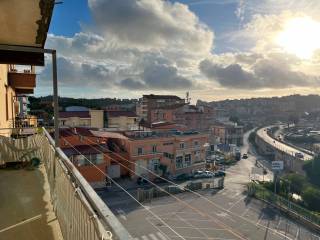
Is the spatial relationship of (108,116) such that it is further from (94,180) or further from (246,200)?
(246,200)

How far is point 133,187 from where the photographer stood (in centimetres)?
2434

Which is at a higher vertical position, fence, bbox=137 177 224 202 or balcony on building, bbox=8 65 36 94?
balcony on building, bbox=8 65 36 94

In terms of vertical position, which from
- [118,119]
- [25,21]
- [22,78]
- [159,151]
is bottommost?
[159,151]

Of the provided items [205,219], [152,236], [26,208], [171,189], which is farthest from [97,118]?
[26,208]

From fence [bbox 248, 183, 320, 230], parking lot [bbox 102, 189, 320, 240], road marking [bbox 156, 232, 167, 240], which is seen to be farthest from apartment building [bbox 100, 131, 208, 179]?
road marking [bbox 156, 232, 167, 240]

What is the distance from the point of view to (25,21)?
2531mm

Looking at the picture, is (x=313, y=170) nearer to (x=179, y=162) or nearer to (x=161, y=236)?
(x=179, y=162)

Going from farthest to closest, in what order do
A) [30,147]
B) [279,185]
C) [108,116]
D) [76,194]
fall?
[108,116], [279,185], [30,147], [76,194]

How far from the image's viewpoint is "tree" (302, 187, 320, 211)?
26.7m

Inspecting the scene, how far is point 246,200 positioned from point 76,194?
2436 cm

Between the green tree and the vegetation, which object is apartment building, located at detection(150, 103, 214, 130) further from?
the green tree

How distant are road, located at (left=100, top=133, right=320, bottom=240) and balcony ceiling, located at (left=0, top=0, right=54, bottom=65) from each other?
1427 cm

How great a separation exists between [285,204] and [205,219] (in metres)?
8.71

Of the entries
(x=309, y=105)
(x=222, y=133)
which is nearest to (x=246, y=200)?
(x=222, y=133)
